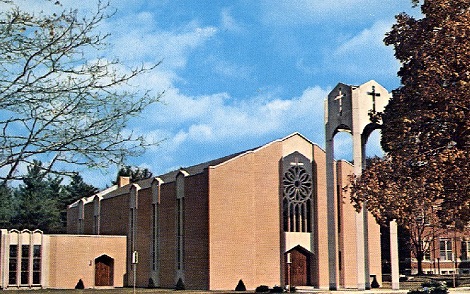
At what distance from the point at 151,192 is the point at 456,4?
37.2 meters

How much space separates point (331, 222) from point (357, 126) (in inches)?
259

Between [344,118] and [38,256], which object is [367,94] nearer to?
[344,118]

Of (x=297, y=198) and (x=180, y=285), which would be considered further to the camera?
(x=297, y=198)

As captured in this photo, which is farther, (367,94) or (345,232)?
(345,232)

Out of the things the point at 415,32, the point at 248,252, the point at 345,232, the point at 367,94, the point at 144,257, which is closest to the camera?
the point at 415,32

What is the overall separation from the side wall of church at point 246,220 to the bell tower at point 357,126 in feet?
20.1

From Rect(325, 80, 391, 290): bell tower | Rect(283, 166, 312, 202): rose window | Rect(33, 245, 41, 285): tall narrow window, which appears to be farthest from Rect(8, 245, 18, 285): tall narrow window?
Rect(325, 80, 391, 290): bell tower

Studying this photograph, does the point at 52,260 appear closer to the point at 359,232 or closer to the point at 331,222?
the point at 331,222

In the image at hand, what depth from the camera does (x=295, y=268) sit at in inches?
2013

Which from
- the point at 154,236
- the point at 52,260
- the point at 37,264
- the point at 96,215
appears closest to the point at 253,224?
the point at 154,236

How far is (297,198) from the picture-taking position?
170 ft

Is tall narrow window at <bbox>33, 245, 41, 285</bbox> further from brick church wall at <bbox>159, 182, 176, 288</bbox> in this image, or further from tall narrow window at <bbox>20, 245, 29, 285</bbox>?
brick church wall at <bbox>159, 182, 176, 288</bbox>

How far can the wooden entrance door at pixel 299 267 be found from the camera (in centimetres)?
5094

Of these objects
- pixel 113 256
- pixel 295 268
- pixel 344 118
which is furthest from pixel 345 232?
pixel 113 256
